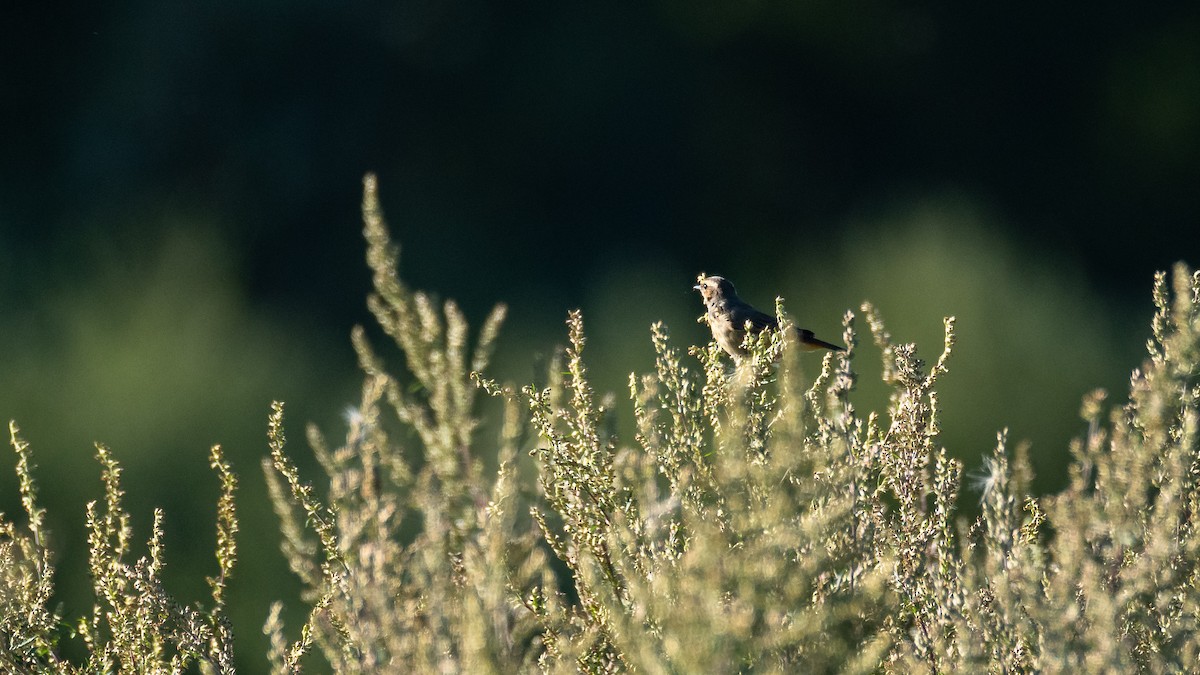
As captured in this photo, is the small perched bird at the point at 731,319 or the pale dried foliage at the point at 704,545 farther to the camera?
the small perched bird at the point at 731,319

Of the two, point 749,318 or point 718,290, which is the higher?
point 718,290

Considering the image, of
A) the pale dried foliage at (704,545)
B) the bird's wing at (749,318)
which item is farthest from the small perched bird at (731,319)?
the pale dried foliage at (704,545)

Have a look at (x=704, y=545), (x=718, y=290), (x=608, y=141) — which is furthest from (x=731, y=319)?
(x=608, y=141)

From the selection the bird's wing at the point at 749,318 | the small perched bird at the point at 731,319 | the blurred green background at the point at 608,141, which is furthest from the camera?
the blurred green background at the point at 608,141

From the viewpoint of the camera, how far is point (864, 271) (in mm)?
11641

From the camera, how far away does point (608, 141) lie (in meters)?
19.5

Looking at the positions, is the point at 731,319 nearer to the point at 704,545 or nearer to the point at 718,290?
the point at 718,290

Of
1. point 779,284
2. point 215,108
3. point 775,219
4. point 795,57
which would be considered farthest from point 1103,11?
point 215,108

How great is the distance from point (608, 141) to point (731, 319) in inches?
595

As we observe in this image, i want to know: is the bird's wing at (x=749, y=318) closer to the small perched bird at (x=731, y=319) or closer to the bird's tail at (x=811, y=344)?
the small perched bird at (x=731, y=319)

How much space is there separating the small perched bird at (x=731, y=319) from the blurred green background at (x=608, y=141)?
6525mm

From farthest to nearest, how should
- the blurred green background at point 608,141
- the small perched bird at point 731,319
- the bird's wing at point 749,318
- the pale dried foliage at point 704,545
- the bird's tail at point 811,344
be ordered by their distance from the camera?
the blurred green background at point 608,141 → the bird's tail at point 811,344 → the bird's wing at point 749,318 → the small perched bird at point 731,319 → the pale dried foliage at point 704,545

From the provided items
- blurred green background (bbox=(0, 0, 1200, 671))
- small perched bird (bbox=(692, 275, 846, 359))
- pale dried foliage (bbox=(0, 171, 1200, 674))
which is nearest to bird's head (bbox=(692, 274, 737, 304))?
small perched bird (bbox=(692, 275, 846, 359))

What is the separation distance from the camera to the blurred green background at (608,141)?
1572cm
